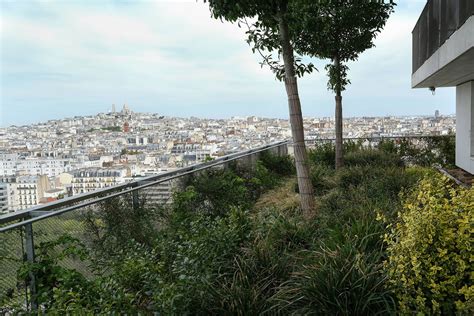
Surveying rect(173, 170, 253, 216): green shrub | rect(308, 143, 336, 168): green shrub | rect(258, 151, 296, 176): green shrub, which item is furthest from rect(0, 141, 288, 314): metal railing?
rect(308, 143, 336, 168): green shrub

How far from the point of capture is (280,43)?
5.91m

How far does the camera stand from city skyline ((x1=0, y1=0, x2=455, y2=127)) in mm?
11914

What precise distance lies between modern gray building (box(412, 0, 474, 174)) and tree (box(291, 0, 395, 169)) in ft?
3.98

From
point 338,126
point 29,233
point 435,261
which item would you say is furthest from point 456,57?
point 29,233

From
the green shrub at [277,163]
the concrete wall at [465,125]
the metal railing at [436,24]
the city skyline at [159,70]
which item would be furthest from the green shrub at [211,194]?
the concrete wall at [465,125]

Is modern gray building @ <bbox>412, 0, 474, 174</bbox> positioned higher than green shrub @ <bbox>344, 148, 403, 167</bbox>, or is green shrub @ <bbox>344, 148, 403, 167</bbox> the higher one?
modern gray building @ <bbox>412, 0, 474, 174</bbox>

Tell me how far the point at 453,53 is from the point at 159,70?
1646cm

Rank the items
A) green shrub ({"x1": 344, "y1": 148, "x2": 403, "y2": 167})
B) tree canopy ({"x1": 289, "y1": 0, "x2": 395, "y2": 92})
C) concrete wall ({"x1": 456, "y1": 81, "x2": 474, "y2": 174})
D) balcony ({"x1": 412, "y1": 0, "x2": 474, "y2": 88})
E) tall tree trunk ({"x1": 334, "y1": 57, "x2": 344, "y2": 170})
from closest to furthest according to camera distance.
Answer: balcony ({"x1": 412, "y1": 0, "x2": 474, "y2": 88}), concrete wall ({"x1": 456, "y1": 81, "x2": 474, "y2": 174}), tree canopy ({"x1": 289, "y1": 0, "x2": 395, "y2": 92}), green shrub ({"x1": 344, "y1": 148, "x2": 403, "y2": 167}), tall tree trunk ({"x1": 334, "y1": 57, "x2": 344, "y2": 170})

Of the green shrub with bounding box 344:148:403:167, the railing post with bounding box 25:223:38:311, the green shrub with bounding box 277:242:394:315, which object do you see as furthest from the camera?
the green shrub with bounding box 344:148:403:167

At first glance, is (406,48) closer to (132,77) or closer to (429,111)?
(429,111)

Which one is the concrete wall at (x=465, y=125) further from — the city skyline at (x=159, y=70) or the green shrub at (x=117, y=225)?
the green shrub at (x=117, y=225)

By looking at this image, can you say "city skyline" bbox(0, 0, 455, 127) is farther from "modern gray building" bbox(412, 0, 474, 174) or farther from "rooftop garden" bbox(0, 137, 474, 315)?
"rooftop garden" bbox(0, 137, 474, 315)

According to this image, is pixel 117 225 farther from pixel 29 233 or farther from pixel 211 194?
pixel 211 194

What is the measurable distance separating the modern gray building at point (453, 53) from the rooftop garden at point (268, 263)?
2.48 metres
